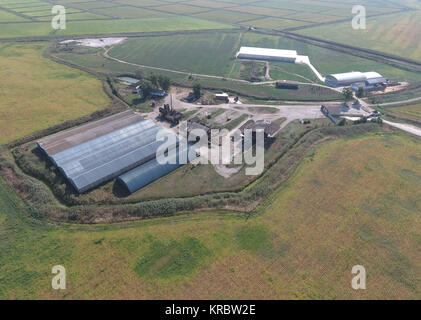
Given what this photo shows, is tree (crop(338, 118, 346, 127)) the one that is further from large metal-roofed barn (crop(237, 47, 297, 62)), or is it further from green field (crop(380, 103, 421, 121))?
large metal-roofed barn (crop(237, 47, 297, 62))

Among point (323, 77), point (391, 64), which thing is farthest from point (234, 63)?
point (391, 64)

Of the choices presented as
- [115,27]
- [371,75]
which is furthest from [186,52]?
[371,75]

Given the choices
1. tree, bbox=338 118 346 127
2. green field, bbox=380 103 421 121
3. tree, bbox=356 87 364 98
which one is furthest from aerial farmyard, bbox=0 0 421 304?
tree, bbox=356 87 364 98

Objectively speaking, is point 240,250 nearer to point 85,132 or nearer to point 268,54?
point 85,132

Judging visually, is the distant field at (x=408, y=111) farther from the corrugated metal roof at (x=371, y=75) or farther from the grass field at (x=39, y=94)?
the grass field at (x=39, y=94)

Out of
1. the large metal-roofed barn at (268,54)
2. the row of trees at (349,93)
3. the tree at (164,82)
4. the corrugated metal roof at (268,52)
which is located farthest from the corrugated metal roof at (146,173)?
the corrugated metal roof at (268,52)

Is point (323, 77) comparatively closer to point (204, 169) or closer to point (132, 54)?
point (204, 169)
